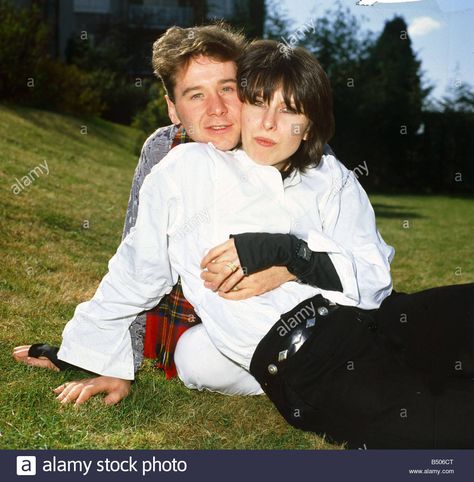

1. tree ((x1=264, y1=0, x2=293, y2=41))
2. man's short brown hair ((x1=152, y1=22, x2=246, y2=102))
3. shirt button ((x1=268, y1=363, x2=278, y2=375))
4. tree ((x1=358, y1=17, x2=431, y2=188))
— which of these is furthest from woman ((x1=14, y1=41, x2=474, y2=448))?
tree ((x1=358, y1=17, x2=431, y2=188))

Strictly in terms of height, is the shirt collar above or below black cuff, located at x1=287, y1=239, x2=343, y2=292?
above

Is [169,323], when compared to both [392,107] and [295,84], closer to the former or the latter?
[295,84]

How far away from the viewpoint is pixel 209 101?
90.1 inches

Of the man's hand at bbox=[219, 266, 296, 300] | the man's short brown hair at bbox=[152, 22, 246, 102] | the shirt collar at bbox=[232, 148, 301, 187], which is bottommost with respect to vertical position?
the man's hand at bbox=[219, 266, 296, 300]

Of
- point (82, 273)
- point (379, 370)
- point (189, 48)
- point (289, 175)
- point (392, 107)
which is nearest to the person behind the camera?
point (379, 370)

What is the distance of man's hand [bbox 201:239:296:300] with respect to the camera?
199 centimetres

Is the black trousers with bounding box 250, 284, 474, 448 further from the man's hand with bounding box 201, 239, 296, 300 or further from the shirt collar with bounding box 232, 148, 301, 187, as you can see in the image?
the shirt collar with bounding box 232, 148, 301, 187

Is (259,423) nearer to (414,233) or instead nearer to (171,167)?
(171,167)

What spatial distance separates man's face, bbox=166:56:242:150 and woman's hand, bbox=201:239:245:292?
365mm

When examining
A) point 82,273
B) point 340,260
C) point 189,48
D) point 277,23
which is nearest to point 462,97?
point 277,23

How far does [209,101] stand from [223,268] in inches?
22.9

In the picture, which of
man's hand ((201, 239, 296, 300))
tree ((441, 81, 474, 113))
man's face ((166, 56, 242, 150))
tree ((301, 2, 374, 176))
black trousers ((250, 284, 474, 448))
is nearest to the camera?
black trousers ((250, 284, 474, 448))

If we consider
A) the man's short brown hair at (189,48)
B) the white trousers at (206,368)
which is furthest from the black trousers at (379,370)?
the man's short brown hair at (189,48)

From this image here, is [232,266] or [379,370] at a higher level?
[232,266]
